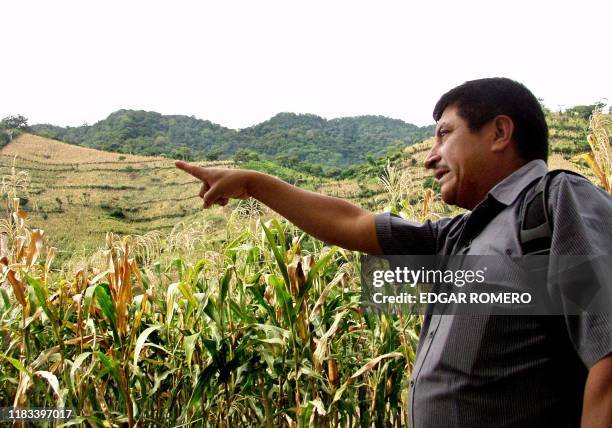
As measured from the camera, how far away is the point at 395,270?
5.50 ft

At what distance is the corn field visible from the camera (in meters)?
2.29

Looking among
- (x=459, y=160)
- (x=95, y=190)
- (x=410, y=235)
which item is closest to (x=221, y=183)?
(x=410, y=235)

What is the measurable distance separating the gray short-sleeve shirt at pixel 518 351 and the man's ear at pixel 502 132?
14 cm

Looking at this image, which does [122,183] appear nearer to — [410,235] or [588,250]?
[410,235]

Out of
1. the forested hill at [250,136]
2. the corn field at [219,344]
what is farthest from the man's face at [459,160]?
the forested hill at [250,136]

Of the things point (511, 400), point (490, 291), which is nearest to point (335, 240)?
point (490, 291)

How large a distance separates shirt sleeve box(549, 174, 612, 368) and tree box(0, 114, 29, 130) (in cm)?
6031

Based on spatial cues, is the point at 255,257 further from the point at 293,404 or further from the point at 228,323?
the point at 293,404

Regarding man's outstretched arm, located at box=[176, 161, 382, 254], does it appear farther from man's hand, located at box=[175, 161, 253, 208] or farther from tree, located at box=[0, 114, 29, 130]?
tree, located at box=[0, 114, 29, 130]

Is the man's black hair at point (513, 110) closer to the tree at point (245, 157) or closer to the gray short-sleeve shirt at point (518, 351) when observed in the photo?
the gray short-sleeve shirt at point (518, 351)

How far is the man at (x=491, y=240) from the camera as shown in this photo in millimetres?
909

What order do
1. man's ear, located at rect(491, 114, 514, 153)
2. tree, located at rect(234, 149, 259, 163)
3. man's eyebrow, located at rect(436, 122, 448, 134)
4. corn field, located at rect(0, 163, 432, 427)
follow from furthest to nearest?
1. tree, located at rect(234, 149, 259, 163)
2. corn field, located at rect(0, 163, 432, 427)
3. man's eyebrow, located at rect(436, 122, 448, 134)
4. man's ear, located at rect(491, 114, 514, 153)

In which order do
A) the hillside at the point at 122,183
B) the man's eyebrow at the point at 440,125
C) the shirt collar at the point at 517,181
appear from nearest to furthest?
the shirt collar at the point at 517,181
the man's eyebrow at the point at 440,125
the hillside at the point at 122,183

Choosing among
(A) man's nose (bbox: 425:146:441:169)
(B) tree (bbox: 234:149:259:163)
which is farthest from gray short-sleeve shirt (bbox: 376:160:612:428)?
(B) tree (bbox: 234:149:259:163)
